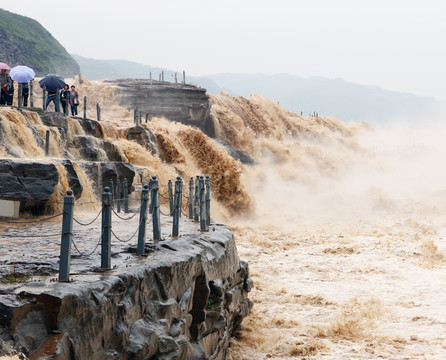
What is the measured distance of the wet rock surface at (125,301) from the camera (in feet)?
16.7

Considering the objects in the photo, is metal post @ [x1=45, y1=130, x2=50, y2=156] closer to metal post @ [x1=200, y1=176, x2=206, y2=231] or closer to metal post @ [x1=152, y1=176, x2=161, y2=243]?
metal post @ [x1=200, y1=176, x2=206, y2=231]

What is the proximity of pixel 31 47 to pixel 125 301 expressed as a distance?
66498 mm

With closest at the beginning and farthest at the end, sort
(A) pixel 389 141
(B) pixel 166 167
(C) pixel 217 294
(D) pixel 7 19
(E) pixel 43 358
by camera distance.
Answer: (E) pixel 43 358
(C) pixel 217 294
(B) pixel 166 167
(A) pixel 389 141
(D) pixel 7 19

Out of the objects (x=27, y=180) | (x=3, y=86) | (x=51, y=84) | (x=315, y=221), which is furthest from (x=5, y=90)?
(x=315, y=221)

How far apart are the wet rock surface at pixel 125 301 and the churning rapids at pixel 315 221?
73.8 inches

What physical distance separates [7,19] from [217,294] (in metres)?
72.5

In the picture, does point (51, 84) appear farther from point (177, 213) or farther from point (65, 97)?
point (177, 213)

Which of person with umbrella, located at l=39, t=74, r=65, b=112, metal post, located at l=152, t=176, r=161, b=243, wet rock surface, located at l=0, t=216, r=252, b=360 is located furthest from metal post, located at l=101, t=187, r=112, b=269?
person with umbrella, located at l=39, t=74, r=65, b=112

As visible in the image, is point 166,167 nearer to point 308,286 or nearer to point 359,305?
point 308,286

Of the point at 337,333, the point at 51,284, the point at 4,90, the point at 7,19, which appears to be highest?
the point at 7,19

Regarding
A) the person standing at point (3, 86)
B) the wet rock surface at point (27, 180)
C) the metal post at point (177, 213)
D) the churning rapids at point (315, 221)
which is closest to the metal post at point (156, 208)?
the metal post at point (177, 213)

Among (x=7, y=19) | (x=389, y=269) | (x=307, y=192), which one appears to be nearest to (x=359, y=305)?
(x=389, y=269)

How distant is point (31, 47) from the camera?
6756 centimetres

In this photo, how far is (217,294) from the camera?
349 inches
